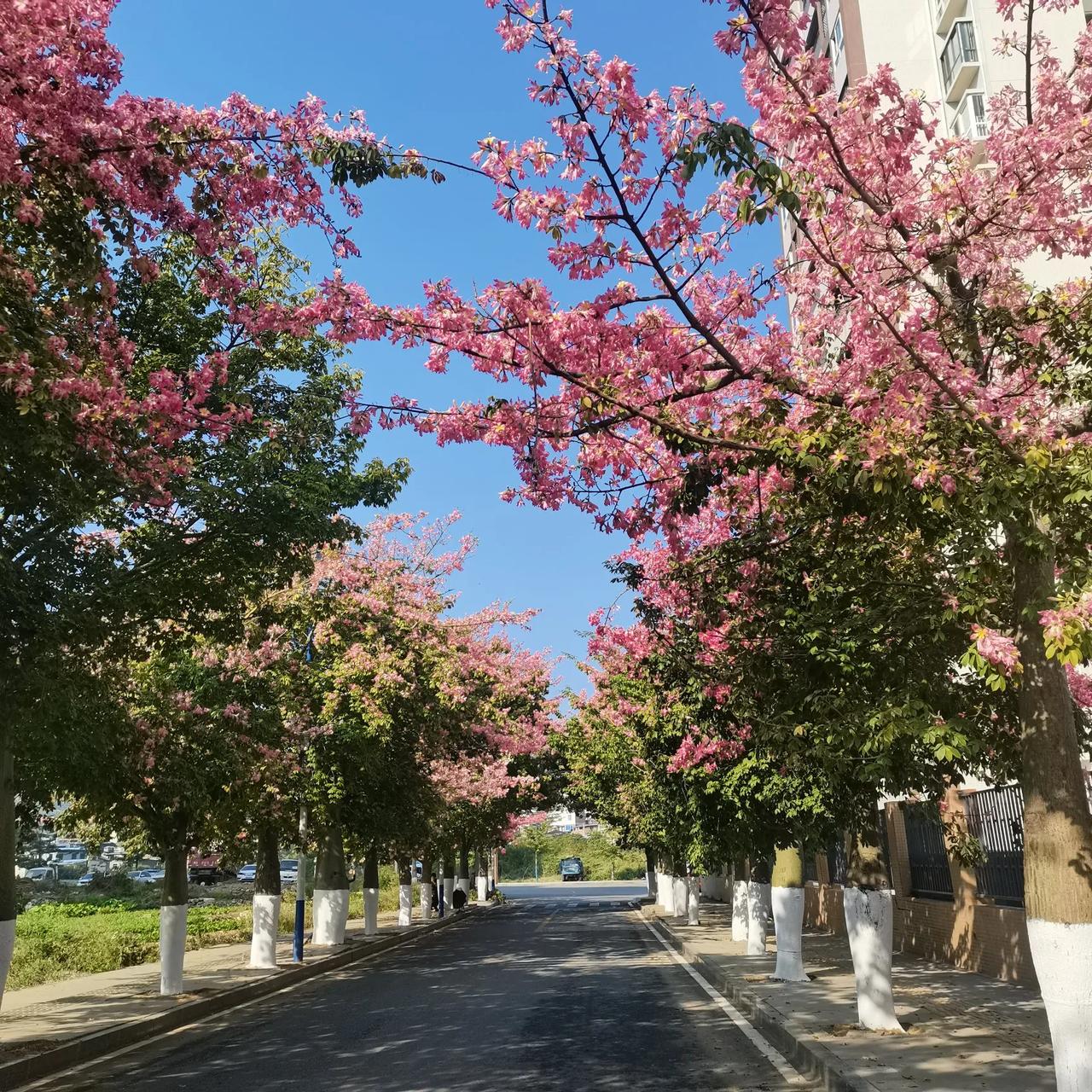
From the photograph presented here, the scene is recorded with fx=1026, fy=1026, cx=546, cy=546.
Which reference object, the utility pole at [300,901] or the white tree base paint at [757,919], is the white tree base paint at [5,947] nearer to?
the utility pole at [300,901]

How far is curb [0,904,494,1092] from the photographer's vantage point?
9.77m

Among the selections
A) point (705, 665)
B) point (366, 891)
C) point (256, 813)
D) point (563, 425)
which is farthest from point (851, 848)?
point (366, 891)

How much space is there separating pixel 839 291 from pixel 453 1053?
25.4 ft

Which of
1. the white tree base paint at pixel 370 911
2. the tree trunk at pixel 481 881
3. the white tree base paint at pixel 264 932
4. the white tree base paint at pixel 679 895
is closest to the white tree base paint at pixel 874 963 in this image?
the white tree base paint at pixel 264 932

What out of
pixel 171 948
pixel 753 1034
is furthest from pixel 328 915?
pixel 753 1034

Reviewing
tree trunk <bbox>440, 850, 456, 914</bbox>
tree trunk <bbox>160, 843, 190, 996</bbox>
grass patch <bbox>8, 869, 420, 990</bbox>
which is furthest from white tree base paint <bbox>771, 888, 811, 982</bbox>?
tree trunk <bbox>440, 850, 456, 914</bbox>

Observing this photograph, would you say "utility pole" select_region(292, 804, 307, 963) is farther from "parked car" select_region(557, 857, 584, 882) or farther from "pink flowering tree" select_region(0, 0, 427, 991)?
"parked car" select_region(557, 857, 584, 882)

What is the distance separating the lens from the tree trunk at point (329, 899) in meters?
23.6

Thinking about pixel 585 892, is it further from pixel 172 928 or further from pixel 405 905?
pixel 172 928

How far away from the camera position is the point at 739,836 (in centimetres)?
1548

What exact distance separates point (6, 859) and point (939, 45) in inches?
1388

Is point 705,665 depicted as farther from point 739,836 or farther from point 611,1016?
point 739,836

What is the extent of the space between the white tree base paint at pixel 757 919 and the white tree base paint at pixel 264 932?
8.52 m

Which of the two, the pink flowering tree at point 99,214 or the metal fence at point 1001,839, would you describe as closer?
the pink flowering tree at point 99,214
